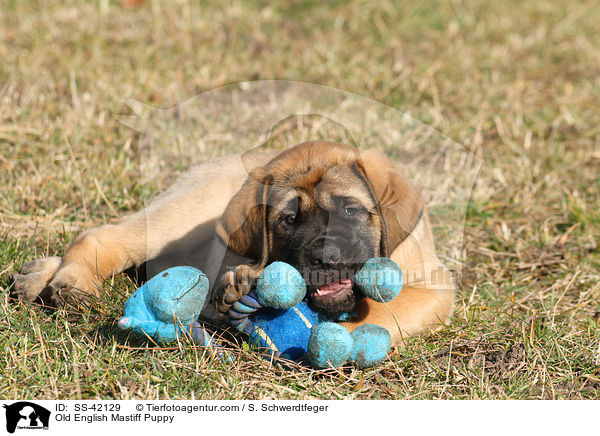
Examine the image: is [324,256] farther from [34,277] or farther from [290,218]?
[34,277]

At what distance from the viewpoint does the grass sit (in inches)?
141

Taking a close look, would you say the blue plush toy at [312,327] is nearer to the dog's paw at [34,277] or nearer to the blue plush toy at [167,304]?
the blue plush toy at [167,304]

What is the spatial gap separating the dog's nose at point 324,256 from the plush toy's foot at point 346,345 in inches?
12.7

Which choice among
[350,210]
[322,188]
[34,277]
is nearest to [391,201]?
[350,210]

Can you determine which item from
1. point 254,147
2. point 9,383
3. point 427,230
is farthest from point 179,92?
point 9,383

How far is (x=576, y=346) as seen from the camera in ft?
13.1

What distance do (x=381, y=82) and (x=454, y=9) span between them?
114 inches

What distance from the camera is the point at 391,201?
4.12 meters

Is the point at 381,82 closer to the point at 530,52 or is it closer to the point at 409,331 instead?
the point at 530,52

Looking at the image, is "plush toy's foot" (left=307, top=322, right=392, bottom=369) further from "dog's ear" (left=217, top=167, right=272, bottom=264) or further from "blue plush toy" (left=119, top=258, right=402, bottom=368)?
"dog's ear" (left=217, top=167, right=272, bottom=264)
